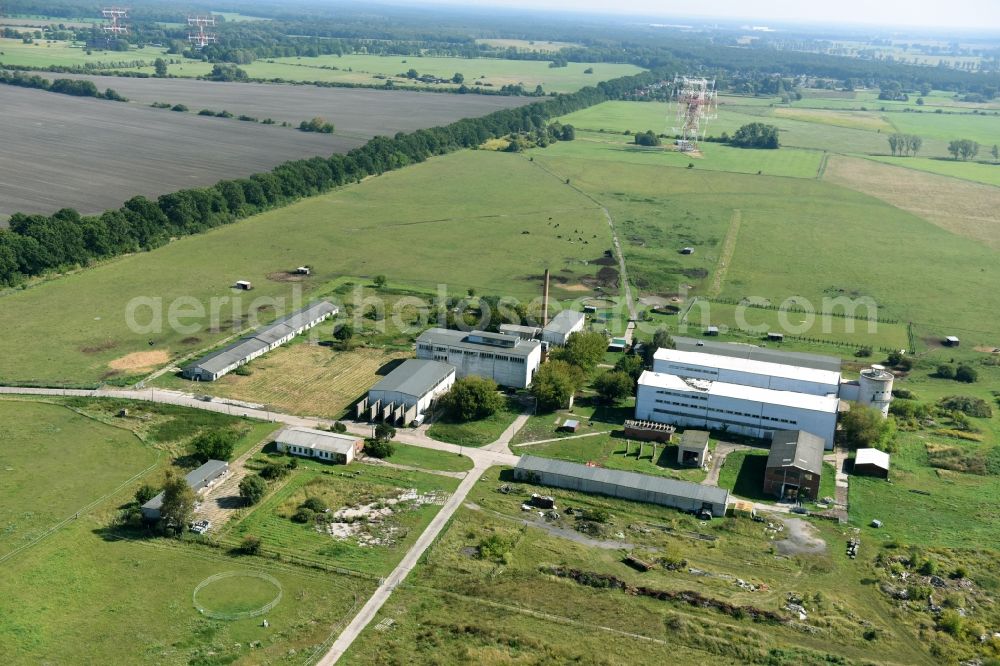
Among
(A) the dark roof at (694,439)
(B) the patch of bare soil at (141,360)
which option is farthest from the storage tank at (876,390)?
(B) the patch of bare soil at (141,360)

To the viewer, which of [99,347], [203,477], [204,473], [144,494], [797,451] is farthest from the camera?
[99,347]

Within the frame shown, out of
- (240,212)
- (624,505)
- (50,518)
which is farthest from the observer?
(240,212)

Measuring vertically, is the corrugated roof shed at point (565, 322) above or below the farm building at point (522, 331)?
above

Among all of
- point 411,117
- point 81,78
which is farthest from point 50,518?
point 81,78

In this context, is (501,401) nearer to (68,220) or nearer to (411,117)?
(68,220)

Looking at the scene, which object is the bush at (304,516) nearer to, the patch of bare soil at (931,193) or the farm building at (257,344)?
the farm building at (257,344)

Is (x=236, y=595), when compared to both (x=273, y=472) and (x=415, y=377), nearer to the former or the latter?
(x=273, y=472)

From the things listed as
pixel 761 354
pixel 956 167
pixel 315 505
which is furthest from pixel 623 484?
pixel 956 167
